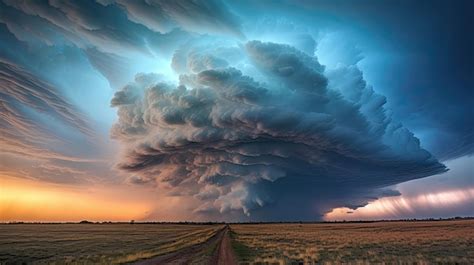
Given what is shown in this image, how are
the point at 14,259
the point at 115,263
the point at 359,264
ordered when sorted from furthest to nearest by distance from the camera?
the point at 14,259
the point at 115,263
the point at 359,264

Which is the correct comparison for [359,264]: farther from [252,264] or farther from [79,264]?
[79,264]

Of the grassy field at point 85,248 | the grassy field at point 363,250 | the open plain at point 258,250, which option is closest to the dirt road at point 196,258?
the open plain at point 258,250

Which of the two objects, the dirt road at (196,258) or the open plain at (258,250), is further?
the open plain at (258,250)

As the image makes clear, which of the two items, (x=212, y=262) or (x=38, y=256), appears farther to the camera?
(x=38, y=256)

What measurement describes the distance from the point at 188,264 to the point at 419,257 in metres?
17.0

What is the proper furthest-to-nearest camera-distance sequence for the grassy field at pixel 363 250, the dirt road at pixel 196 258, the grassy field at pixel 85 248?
the grassy field at pixel 85 248 → the grassy field at pixel 363 250 → the dirt road at pixel 196 258

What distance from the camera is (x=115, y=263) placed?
24922 mm

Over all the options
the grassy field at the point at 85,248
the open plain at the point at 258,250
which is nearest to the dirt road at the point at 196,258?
the open plain at the point at 258,250

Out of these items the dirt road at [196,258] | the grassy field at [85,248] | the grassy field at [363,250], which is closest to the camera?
the dirt road at [196,258]

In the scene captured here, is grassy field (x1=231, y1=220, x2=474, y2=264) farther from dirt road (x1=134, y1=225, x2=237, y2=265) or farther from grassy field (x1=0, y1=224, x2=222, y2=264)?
grassy field (x1=0, y1=224, x2=222, y2=264)

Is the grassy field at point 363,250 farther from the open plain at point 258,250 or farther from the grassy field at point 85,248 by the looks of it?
the grassy field at point 85,248

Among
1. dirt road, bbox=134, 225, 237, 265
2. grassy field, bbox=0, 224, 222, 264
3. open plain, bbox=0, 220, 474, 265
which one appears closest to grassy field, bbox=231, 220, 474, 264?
open plain, bbox=0, 220, 474, 265

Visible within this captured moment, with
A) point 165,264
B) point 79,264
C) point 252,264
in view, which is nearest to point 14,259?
point 79,264

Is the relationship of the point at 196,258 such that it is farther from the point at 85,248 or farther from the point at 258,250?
the point at 85,248
